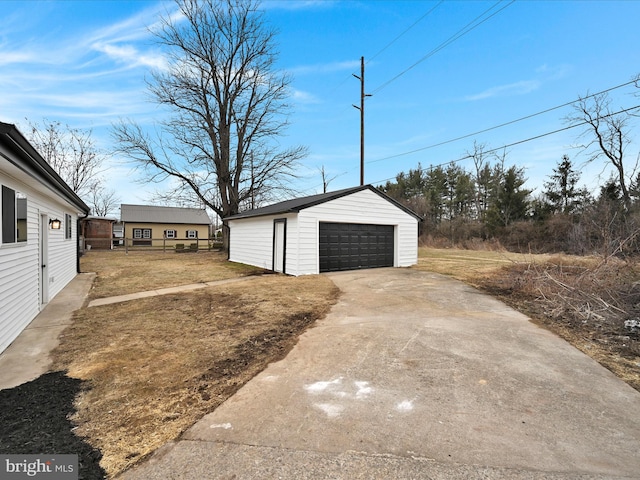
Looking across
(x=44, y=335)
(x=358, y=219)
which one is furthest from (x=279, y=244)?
(x=44, y=335)

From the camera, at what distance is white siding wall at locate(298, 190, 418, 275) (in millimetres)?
11047

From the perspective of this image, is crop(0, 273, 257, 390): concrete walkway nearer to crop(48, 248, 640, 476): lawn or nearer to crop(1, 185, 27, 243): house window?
crop(48, 248, 640, 476): lawn

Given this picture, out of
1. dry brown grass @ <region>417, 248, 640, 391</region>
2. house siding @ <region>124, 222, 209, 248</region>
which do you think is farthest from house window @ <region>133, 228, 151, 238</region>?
dry brown grass @ <region>417, 248, 640, 391</region>

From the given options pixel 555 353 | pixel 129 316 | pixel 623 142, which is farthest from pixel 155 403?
pixel 623 142

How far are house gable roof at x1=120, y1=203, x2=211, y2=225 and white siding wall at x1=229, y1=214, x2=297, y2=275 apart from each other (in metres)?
16.2

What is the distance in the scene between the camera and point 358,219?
12.4 meters

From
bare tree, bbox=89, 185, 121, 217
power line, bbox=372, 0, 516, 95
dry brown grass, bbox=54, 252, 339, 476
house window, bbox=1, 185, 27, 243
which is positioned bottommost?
dry brown grass, bbox=54, 252, 339, 476

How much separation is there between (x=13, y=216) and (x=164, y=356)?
342 cm

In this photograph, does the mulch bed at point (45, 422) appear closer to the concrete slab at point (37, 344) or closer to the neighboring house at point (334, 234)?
the concrete slab at point (37, 344)

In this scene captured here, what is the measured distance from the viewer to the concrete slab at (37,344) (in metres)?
3.46

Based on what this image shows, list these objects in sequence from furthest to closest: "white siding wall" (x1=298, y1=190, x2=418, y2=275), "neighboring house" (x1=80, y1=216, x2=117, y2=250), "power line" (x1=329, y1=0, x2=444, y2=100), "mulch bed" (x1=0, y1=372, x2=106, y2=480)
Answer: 1. "neighboring house" (x1=80, y1=216, x2=117, y2=250)
2. "power line" (x1=329, y1=0, x2=444, y2=100)
3. "white siding wall" (x1=298, y1=190, x2=418, y2=275)
4. "mulch bed" (x1=0, y1=372, x2=106, y2=480)

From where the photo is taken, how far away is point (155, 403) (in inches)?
109

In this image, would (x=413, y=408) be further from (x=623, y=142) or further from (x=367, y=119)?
(x=623, y=142)

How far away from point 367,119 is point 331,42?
446 cm
